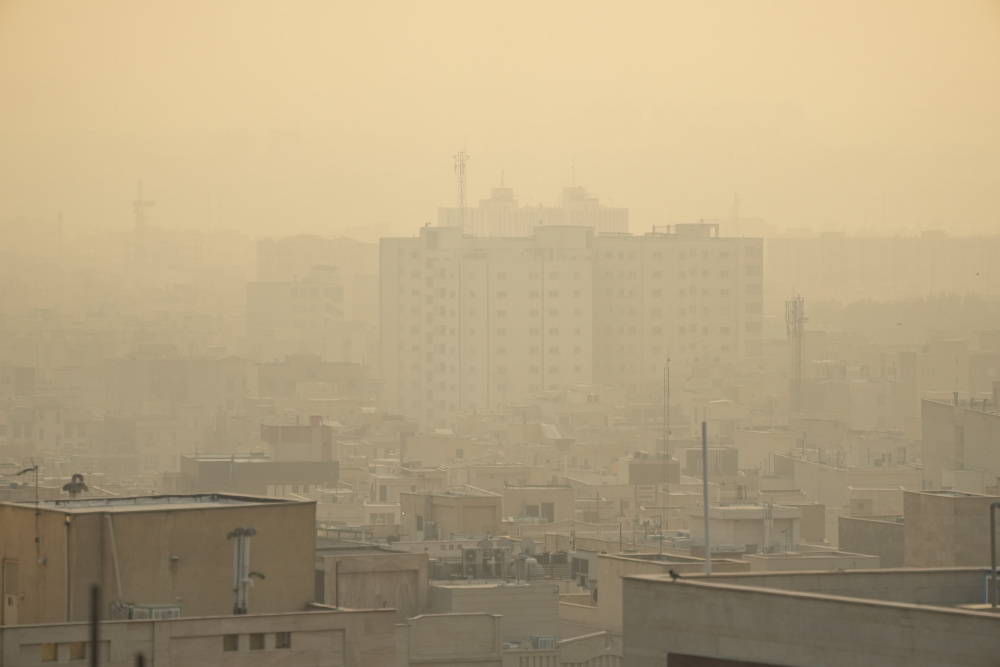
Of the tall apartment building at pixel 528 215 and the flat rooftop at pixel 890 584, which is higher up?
the tall apartment building at pixel 528 215

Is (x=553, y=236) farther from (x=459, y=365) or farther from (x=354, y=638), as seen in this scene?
(x=354, y=638)

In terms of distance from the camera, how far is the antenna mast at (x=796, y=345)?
5947 centimetres

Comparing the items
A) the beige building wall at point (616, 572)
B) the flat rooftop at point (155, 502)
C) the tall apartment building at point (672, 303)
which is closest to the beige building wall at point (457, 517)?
the beige building wall at point (616, 572)

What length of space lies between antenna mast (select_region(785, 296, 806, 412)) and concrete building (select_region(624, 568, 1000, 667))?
5135 centimetres

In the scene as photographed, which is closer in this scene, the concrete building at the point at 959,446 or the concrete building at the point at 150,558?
the concrete building at the point at 150,558

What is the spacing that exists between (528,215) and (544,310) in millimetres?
13849

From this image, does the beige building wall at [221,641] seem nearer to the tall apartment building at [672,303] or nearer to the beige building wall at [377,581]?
the beige building wall at [377,581]

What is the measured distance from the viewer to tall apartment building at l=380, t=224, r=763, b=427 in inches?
2467

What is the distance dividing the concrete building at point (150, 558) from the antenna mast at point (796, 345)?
50.8 m

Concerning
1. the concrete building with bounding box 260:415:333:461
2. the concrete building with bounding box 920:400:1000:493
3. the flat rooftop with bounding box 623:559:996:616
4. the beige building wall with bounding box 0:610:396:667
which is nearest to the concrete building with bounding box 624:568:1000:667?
the flat rooftop with bounding box 623:559:996:616

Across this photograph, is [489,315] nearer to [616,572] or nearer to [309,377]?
[309,377]

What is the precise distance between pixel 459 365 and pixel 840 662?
56.6 m

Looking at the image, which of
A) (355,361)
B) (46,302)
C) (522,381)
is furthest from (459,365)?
(46,302)

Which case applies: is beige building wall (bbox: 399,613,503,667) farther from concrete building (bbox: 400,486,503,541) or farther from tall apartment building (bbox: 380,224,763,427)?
tall apartment building (bbox: 380,224,763,427)
